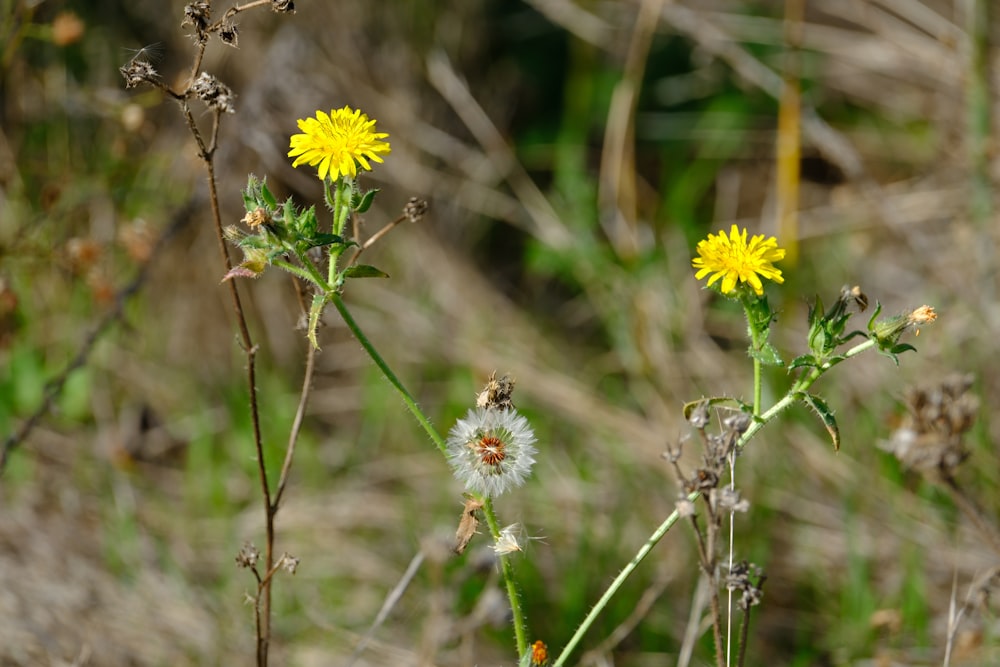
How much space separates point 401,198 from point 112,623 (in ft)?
6.55

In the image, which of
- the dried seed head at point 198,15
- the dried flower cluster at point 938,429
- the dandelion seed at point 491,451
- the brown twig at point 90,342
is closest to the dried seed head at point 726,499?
the dandelion seed at point 491,451

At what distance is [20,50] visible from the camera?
3.37 metres

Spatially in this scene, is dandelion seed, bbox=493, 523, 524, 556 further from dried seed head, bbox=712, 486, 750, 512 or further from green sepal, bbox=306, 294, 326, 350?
green sepal, bbox=306, 294, 326, 350

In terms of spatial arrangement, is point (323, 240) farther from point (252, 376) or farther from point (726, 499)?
point (726, 499)

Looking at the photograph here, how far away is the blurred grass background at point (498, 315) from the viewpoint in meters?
2.57

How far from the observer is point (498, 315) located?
3756 millimetres

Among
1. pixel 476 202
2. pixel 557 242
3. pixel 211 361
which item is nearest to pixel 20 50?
pixel 211 361

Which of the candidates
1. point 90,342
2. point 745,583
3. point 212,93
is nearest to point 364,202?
point 212,93

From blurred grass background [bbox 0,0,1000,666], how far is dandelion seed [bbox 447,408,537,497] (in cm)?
51

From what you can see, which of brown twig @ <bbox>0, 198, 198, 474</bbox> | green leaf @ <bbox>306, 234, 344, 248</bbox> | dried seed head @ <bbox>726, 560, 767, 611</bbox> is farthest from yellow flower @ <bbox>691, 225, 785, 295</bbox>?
brown twig @ <bbox>0, 198, 198, 474</bbox>

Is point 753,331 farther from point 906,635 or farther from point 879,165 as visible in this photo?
point 879,165

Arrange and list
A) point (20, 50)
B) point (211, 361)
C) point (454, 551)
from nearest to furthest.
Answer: point (454, 551) → point (20, 50) → point (211, 361)

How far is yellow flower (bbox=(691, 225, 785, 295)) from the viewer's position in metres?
1.42

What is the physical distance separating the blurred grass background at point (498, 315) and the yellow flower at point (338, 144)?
2.94 feet
